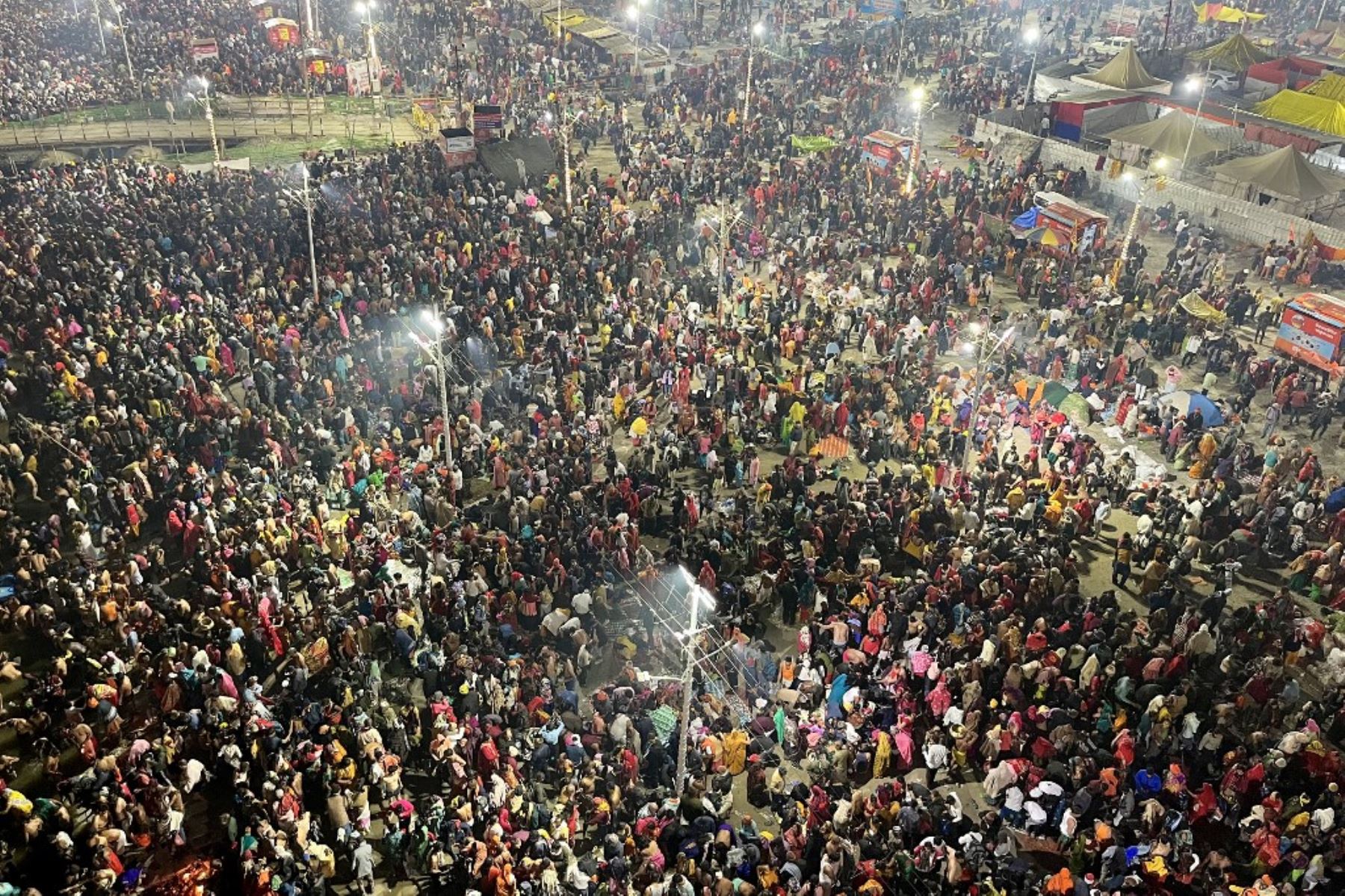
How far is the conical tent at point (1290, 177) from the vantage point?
34.1m

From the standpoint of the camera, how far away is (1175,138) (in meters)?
38.2

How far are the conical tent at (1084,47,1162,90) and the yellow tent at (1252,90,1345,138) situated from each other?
4692 mm

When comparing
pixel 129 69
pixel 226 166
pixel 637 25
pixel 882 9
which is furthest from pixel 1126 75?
pixel 129 69

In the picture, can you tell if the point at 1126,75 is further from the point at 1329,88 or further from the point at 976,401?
the point at 976,401

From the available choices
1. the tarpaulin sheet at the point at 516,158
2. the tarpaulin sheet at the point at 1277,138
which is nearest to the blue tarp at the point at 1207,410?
the tarpaulin sheet at the point at 1277,138

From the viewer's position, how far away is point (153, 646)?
17.9 m

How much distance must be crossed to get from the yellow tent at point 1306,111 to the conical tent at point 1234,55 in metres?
6.80

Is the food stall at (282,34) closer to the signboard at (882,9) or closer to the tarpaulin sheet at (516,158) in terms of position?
the tarpaulin sheet at (516,158)

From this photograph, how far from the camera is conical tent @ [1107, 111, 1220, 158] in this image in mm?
38094

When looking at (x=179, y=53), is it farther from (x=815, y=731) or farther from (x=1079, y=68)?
Result: (x=815, y=731)

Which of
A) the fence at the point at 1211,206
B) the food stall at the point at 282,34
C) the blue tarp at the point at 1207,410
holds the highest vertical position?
the food stall at the point at 282,34

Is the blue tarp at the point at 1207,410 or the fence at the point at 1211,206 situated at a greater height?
the fence at the point at 1211,206

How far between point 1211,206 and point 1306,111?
7668mm

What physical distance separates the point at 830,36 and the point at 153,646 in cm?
5350
